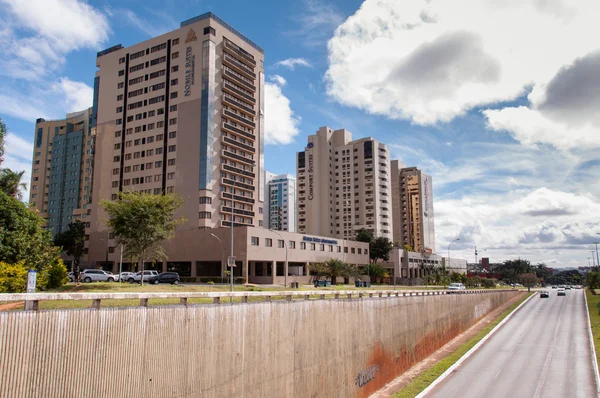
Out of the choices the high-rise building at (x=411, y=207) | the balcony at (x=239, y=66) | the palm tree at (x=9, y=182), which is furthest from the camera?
the high-rise building at (x=411, y=207)

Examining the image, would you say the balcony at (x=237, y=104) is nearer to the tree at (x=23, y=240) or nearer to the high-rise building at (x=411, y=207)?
the tree at (x=23, y=240)

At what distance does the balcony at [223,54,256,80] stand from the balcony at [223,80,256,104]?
4.08 meters

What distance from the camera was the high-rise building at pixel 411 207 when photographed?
568 feet

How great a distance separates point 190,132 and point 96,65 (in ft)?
123

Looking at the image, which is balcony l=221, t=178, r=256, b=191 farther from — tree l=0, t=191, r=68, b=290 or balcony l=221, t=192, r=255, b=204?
tree l=0, t=191, r=68, b=290

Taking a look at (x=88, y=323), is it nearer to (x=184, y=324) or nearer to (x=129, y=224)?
(x=184, y=324)

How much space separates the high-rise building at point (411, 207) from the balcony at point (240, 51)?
322 ft

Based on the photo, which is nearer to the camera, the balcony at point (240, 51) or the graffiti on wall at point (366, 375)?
the graffiti on wall at point (366, 375)

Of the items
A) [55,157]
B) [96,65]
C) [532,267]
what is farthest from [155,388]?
[532,267]

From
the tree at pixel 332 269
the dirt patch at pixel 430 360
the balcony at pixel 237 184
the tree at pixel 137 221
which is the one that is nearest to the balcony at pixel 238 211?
the balcony at pixel 237 184

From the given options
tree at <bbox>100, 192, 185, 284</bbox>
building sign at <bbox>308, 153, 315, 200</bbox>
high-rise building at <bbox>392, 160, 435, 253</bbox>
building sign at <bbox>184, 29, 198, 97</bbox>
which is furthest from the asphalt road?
high-rise building at <bbox>392, 160, 435, 253</bbox>

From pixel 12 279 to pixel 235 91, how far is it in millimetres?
73314

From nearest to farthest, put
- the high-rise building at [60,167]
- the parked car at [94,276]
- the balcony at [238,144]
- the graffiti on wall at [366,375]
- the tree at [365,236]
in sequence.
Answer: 1. the graffiti on wall at [366,375]
2. the parked car at [94,276]
3. the balcony at [238,144]
4. the tree at [365,236]
5. the high-rise building at [60,167]

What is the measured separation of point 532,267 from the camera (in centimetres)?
19938
